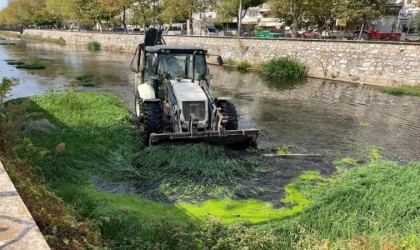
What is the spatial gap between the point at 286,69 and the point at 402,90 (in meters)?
6.88

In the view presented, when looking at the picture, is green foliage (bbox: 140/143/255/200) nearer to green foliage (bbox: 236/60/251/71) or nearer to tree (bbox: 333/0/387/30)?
Result: green foliage (bbox: 236/60/251/71)

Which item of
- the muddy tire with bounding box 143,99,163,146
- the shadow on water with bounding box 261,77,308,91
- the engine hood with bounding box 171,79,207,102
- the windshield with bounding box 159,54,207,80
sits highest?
the windshield with bounding box 159,54,207,80

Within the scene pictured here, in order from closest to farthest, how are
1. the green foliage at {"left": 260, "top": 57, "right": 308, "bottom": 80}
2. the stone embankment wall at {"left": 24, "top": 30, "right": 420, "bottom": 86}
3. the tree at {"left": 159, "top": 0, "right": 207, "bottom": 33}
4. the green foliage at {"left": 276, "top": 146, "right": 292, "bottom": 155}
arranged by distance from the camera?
1. the green foliage at {"left": 276, "top": 146, "right": 292, "bottom": 155}
2. the stone embankment wall at {"left": 24, "top": 30, "right": 420, "bottom": 86}
3. the green foliage at {"left": 260, "top": 57, "right": 308, "bottom": 80}
4. the tree at {"left": 159, "top": 0, "right": 207, "bottom": 33}

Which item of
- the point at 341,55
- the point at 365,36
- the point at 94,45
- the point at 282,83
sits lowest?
the point at 282,83

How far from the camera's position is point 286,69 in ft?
73.2

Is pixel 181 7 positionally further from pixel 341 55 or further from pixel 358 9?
pixel 341 55

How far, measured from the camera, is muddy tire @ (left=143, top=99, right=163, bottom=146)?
8305 mm

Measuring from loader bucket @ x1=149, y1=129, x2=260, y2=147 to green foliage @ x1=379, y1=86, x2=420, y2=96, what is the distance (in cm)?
1180

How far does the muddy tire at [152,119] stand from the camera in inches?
327

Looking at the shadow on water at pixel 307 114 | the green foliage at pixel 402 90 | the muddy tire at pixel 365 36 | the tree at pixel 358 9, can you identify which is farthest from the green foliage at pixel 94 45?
the green foliage at pixel 402 90

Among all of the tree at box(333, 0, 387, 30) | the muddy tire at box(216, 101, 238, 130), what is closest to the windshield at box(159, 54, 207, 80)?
the muddy tire at box(216, 101, 238, 130)

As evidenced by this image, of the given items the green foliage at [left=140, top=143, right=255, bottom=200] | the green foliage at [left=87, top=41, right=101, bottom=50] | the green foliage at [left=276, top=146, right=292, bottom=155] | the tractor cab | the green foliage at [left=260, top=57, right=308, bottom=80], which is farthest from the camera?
the green foliage at [left=87, top=41, right=101, bottom=50]

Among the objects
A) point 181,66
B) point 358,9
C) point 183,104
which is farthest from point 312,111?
point 358,9

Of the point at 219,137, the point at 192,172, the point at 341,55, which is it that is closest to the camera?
the point at 192,172
